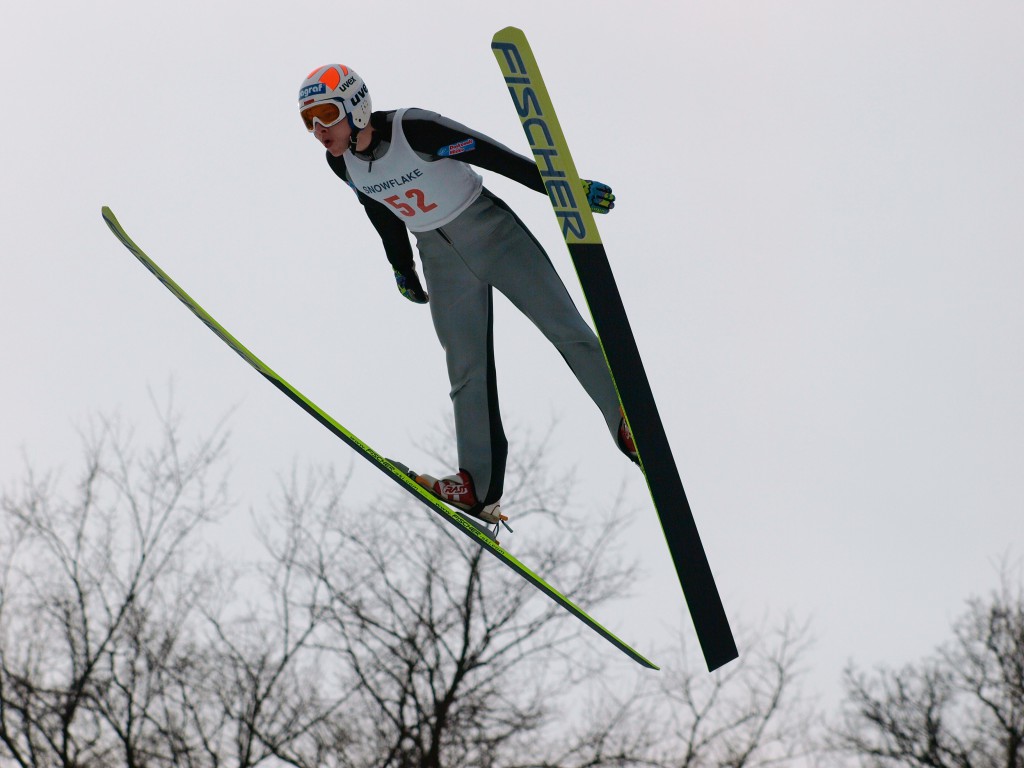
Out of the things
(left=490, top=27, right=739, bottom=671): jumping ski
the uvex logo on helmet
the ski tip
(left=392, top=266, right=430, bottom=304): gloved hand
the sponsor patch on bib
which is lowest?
(left=490, top=27, right=739, bottom=671): jumping ski

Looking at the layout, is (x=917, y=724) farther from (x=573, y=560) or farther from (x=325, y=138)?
(x=325, y=138)

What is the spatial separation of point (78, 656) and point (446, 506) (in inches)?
376

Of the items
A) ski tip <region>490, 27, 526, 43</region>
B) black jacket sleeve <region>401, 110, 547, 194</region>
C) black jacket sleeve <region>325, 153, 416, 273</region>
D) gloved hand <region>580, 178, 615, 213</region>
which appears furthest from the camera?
black jacket sleeve <region>325, 153, 416, 273</region>

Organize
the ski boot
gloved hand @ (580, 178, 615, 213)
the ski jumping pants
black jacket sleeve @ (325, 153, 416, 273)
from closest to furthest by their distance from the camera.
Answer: gloved hand @ (580, 178, 615, 213) → the ski jumping pants → black jacket sleeve @ (325, 153, 416, 273) → the ski boot

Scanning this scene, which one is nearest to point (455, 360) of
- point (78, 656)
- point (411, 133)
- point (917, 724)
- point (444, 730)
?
point (411, 133)

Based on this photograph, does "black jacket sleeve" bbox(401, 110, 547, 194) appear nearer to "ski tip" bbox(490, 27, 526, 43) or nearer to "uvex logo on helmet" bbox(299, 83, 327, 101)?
"uvex logo on helmet" bbox(299, 83, 327, 101)

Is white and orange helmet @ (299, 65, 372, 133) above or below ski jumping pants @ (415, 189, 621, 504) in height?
above

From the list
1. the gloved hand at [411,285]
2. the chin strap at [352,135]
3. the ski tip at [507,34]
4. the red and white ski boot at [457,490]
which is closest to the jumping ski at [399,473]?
the red and white ski boot at [457,490]

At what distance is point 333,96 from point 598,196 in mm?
1089

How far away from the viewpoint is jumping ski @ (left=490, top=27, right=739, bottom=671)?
4.28m

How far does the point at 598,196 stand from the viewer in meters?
4.54

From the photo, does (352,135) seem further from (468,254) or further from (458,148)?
(468,254)

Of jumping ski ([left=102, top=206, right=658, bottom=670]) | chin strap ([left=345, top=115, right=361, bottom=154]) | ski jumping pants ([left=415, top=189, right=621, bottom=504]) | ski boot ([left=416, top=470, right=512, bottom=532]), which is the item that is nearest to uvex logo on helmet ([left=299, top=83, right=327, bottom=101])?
chin strap ([left=345, top=115, right=361, bottom=154])

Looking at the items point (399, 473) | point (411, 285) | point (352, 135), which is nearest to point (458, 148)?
point (352, 135)
